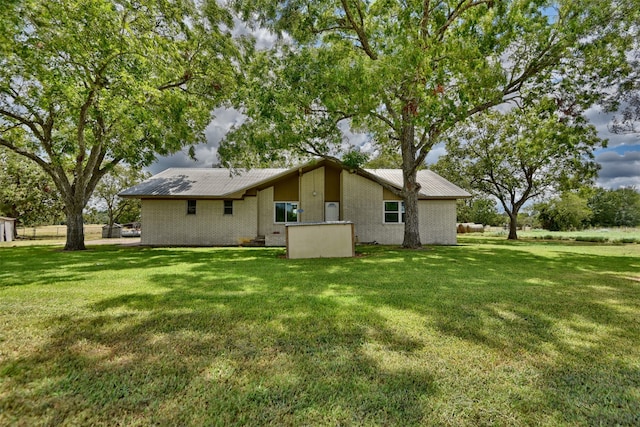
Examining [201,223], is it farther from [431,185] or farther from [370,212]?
[431,185]

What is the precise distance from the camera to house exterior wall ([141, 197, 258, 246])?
693 inches

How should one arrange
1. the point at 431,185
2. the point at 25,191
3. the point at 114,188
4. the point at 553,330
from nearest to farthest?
the point at 553,330 < the point at 431,185 < the point at 25,191 < the point at 114,188

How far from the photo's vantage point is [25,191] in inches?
1134

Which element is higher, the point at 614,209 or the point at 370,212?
the point at 614,209

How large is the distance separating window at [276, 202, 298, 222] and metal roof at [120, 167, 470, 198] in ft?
6.24

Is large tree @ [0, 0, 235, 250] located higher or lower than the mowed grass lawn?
higher

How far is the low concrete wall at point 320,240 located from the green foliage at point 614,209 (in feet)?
204

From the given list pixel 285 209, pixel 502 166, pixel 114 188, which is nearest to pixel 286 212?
pixel 285 209

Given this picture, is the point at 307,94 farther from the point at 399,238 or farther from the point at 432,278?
the point at 399,238

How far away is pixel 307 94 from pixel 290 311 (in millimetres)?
9124

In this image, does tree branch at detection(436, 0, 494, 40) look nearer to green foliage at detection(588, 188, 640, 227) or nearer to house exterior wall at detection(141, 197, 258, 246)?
house exterior wall at detection(141, 197, 258, 246)

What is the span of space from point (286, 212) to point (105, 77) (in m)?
10.4

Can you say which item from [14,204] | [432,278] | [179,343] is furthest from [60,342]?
[14,204]

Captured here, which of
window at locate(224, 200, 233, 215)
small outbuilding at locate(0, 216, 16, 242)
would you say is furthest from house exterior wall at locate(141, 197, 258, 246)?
small outbuilding at locate(0, 216, 16, 242)
